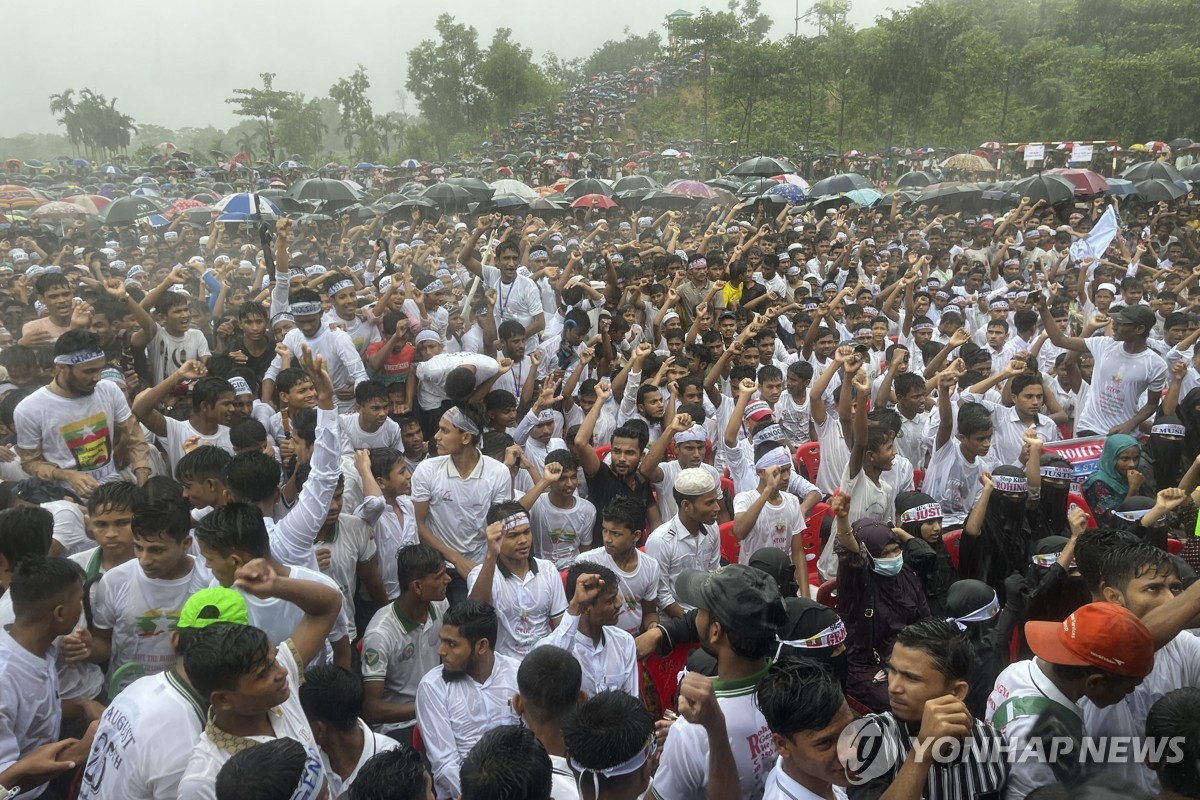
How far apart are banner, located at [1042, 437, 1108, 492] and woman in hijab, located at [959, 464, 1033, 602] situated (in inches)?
58.7

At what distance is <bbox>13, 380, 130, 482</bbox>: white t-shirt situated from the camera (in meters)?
4.68

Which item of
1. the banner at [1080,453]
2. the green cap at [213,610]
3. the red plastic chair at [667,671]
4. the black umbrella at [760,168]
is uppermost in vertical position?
the black umbrella at [760,168]

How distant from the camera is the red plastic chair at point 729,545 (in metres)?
5.13

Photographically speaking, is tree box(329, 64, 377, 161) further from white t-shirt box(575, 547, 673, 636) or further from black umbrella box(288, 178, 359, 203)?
white t-shirt box(575, 547, 673, 636)

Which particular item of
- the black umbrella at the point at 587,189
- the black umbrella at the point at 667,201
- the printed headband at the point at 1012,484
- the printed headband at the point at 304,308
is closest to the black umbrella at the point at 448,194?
the black umbrella at the point at 587,189

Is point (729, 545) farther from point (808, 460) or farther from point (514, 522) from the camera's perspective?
point (808, 460)

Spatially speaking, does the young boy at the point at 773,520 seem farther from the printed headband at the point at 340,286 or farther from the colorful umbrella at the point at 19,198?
the colorful umbrella at the point at 19,198

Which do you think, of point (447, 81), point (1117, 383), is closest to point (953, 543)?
point (1117, 383)

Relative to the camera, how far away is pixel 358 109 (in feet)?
202

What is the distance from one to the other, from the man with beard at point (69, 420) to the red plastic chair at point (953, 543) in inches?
197

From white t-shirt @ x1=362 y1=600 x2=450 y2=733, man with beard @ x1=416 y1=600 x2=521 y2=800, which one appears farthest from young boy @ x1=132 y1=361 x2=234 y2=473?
man with beard @ x1=416 y1=600 x2=521 y2=800

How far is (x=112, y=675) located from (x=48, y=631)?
51 centimetres

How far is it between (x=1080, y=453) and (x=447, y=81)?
5457 centimetres

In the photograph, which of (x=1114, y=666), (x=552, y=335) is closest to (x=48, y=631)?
(x=1114, y=666)
